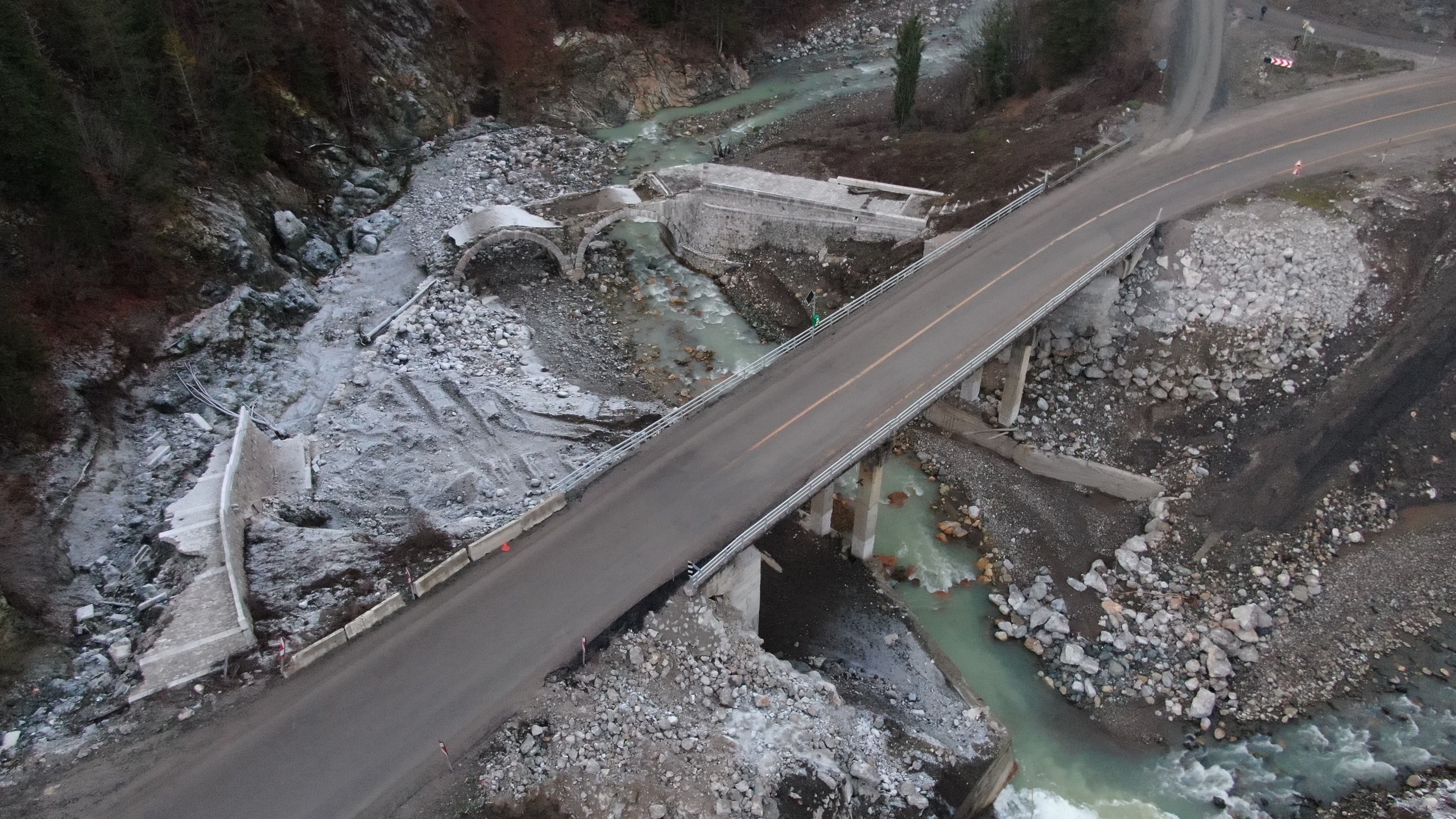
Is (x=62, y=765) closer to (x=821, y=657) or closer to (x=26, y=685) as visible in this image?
(x=26, y=685)

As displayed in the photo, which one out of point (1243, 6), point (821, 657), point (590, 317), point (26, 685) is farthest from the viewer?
point (1243, 6)

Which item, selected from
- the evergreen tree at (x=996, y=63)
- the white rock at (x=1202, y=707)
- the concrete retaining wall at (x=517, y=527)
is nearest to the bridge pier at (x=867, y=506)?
the concrete retaining wall at (x=517, y=527)

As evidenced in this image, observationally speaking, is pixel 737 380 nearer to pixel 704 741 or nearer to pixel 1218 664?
pixel 704 741

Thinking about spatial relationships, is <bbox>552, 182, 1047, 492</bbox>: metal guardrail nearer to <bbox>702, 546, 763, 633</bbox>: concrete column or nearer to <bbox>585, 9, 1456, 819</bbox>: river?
<bbox>702, 546, 763, 633</bbox>: concrete column

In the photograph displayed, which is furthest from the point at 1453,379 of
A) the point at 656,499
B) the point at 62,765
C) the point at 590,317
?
the point at 62,765

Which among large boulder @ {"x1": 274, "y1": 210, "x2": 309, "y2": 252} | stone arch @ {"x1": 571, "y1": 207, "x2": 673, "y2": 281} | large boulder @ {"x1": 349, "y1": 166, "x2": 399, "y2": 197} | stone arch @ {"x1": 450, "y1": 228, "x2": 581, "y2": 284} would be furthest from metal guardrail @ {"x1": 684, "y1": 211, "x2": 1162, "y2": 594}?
large boulder @ {"x1": 349, "y1": 166, "x2": 399, "y2": 197}

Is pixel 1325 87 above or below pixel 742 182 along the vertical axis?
above

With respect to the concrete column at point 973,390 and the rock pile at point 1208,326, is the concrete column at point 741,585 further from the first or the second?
the rock pile at point 1208,326
